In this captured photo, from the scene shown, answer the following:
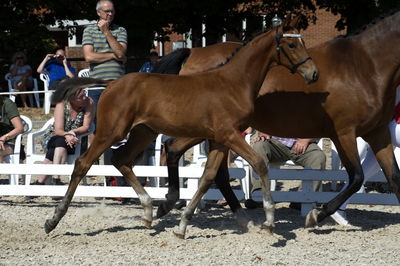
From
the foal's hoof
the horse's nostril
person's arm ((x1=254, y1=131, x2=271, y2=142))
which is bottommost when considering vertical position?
the foal's hoof

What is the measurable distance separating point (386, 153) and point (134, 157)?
238 cm

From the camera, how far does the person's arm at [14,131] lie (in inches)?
360

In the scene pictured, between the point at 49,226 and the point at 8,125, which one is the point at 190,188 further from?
the point at 8,125

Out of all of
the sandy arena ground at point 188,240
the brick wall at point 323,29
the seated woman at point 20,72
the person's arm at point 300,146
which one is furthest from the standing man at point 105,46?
the brick wall at point 323,29

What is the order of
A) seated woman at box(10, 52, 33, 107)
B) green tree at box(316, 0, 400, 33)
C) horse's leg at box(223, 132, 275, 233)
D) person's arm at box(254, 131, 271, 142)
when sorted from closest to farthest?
horse's leg at box(223, 132, 275, 233) → person's arm at box(254, 131, 271, 142) → green tree at box(316, 0, 400, 33) → seated woman at box(10, 52, 33, 107)

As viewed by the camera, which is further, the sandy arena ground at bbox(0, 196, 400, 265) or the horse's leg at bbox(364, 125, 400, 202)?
the horse's leg at bbox(364, 125, 400, 202)

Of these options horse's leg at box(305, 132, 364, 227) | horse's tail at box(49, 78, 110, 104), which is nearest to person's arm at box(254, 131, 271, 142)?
horse's leg at box(305, 132, 364, 227)

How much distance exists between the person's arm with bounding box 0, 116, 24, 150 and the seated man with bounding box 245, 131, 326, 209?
2.84 meters

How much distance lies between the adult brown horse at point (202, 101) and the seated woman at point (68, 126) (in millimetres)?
1983

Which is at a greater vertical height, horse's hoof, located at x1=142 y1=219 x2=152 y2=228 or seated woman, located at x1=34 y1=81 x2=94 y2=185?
A: seated woman, located at x1=34 y1=81 x2=94 y2=185

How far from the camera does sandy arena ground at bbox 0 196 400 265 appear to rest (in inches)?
236

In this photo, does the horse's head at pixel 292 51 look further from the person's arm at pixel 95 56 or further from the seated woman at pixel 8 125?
the seated woman at pixel 8 125

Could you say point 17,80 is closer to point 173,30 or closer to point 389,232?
point 173,30

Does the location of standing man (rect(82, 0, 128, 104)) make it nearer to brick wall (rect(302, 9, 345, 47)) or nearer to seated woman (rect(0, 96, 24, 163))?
seated woman (rect(0, 96, 24, 163))
